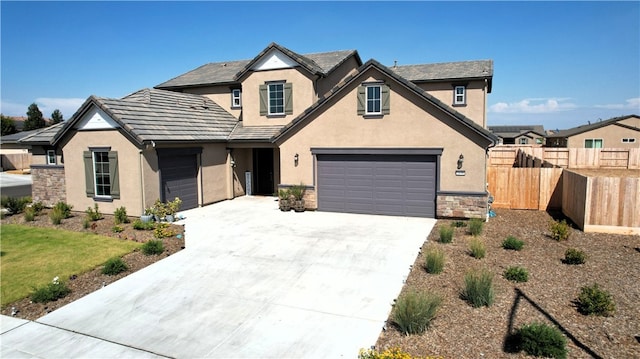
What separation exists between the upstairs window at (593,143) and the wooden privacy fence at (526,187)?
32426mm

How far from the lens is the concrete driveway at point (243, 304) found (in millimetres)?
6422

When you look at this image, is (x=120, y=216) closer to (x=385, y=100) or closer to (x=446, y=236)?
(x=385, y=100)

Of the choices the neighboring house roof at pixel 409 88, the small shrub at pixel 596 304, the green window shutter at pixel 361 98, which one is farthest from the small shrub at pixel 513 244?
the green window shutter at pixel 361 98

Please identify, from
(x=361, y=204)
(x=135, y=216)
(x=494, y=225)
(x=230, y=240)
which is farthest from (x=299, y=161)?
(x=494, y=225)

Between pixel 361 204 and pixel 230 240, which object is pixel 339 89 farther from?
pixel 230 240

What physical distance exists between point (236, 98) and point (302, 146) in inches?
292

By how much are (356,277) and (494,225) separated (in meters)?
6.93

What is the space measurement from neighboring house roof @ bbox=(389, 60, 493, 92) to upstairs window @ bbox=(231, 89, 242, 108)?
10.7m

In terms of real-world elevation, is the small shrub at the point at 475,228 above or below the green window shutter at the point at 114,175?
below

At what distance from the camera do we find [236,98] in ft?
72.8

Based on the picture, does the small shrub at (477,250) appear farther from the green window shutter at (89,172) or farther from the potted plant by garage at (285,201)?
the green window shutter at (89,172)

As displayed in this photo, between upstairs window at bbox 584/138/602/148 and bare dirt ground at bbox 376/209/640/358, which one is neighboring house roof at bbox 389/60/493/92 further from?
upstairs window at bbox 584/138/602/148

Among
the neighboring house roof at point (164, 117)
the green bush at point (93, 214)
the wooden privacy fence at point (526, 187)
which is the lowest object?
the green bush at point (93, 214)

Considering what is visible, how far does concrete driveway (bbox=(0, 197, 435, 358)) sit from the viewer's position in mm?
6422
